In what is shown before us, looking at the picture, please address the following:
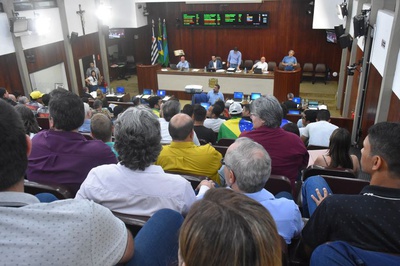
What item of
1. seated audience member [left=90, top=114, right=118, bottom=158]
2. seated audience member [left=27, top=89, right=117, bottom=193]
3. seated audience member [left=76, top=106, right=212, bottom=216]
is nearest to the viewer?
seated audience member [left=76, top=106, right=212, bottom=216]

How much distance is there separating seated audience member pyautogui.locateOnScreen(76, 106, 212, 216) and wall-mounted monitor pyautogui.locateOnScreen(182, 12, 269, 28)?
11.7 meters

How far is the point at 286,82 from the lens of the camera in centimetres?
1014

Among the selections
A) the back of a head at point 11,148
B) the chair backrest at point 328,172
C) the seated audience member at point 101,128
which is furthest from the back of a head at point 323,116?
the back of a head at point 11,148

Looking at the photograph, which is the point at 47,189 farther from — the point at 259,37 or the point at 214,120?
the point at 259,37

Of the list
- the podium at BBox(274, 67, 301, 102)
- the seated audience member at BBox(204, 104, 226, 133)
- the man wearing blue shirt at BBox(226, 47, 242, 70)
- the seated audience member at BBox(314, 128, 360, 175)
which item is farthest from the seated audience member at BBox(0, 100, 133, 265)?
the man wearing blue shirt at BBox(226, 47, 242, 70)

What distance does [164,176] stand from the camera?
173 cm

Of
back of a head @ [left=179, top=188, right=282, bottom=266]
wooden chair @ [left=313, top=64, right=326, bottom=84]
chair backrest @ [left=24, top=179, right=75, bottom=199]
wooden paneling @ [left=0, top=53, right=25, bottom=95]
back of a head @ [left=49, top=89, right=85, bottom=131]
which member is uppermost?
back of a head @ [left=179, top=188, right=282, bottom=266]

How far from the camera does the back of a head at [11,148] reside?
954 millimetres

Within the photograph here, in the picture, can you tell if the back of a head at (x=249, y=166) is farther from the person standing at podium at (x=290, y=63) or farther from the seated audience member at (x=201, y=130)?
the person standing at podium at (x=290, y=63)

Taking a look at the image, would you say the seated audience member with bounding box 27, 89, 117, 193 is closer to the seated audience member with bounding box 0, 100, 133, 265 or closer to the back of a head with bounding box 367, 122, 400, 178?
the seated audience member with bounding box 0, 100, 133, 265

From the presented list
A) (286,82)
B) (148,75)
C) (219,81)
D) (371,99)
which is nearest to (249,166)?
(371,99)

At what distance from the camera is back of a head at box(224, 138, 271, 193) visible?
1789mm

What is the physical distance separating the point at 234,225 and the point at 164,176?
3.34 feet

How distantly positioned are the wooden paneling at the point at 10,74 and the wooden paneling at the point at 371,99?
25.5 ft
